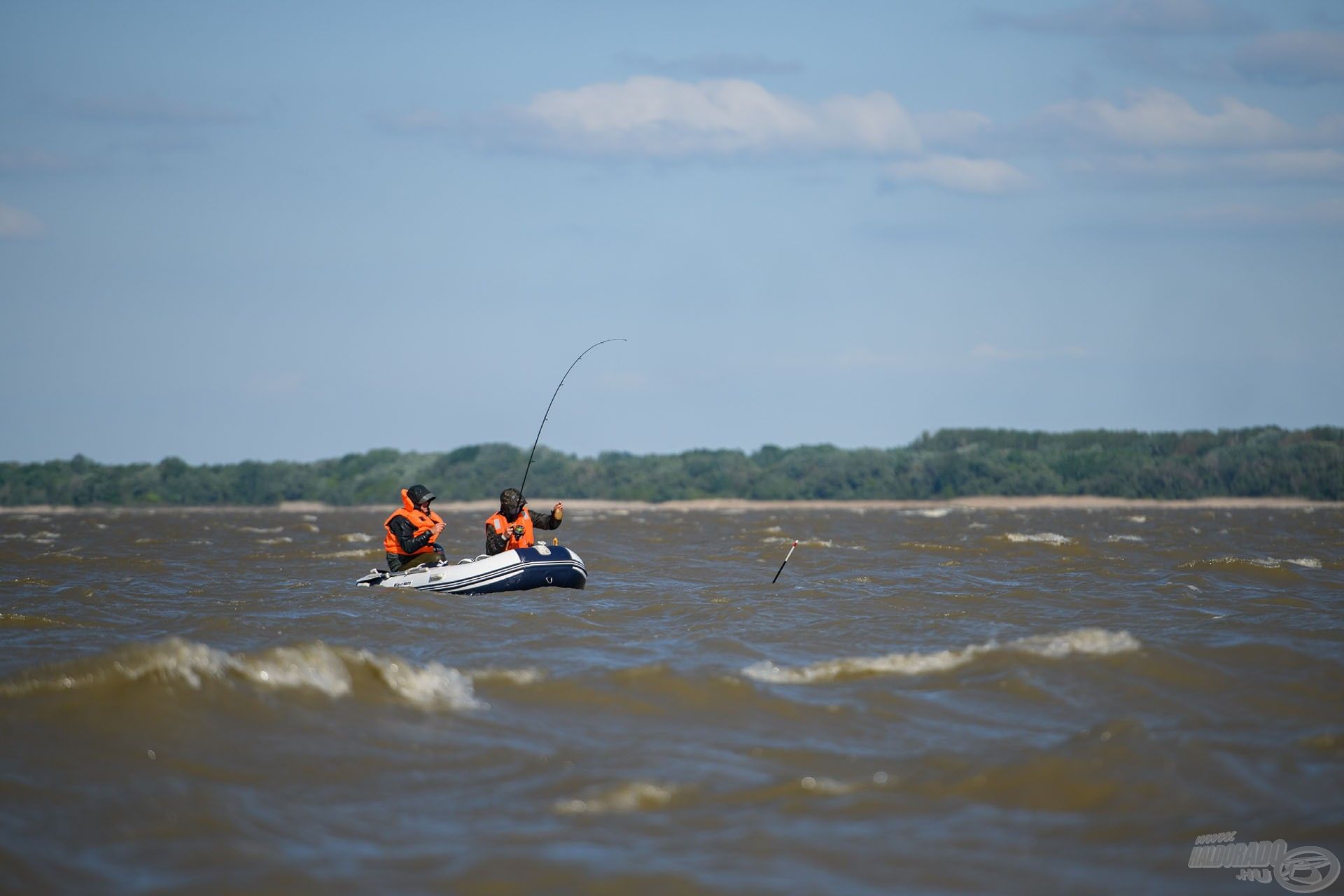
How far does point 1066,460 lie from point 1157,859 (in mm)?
96967

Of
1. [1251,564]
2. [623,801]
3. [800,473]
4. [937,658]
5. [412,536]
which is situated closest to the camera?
[623,801]

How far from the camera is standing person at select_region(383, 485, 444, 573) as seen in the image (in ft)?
60.8

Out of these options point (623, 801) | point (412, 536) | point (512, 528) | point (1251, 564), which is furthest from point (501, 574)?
point (1251, 564)

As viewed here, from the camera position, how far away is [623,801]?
6.79 m

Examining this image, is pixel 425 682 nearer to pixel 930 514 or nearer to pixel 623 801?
pixel 623 801

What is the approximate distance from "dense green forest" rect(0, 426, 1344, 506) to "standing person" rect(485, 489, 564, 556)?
79801 mm

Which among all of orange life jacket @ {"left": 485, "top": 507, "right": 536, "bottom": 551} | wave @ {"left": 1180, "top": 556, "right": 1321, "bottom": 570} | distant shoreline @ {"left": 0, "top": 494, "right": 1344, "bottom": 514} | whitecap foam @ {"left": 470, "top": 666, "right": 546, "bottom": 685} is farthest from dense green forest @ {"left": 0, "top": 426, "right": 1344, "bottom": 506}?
whitecap foam @ {"left": 470, "top": 666, "right": 546, "bottom": 685}

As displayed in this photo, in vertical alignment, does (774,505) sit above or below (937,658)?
below

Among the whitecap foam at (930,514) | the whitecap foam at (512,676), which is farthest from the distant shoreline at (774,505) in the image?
the whitecap foam at (512,676)

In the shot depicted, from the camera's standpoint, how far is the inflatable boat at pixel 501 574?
17219mm

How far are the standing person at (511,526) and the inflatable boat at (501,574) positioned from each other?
0.55m

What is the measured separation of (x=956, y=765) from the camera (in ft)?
24.4

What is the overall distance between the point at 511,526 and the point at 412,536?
150 centimetres

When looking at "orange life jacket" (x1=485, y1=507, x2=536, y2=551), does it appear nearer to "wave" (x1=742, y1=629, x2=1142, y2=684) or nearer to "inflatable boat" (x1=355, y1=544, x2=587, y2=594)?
"inflatable boat" (x1=355, y1=544, x2=587, y2=594)
